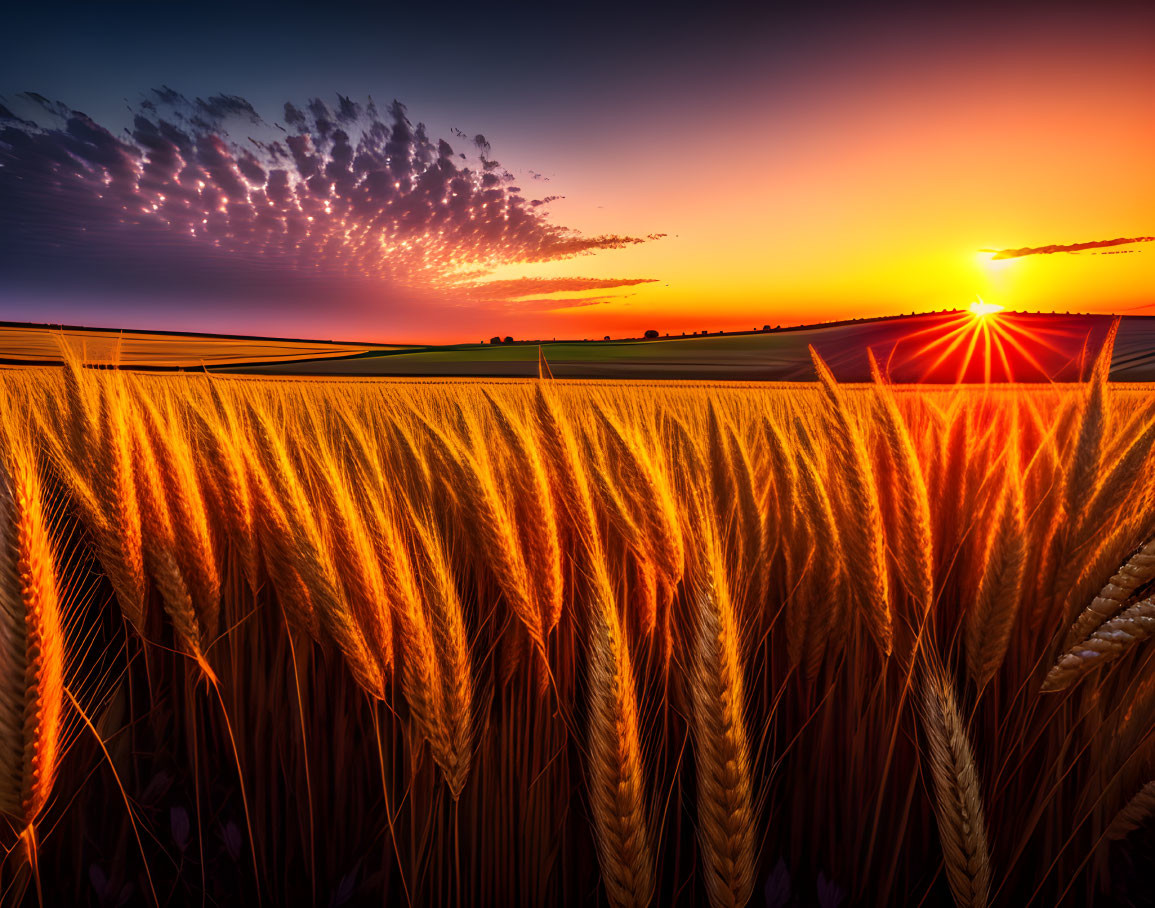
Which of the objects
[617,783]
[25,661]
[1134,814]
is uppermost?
[25,661]

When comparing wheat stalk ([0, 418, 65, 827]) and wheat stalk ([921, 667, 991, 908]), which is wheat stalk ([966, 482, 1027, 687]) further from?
wheat stalk ([0, 418, 65, 827])

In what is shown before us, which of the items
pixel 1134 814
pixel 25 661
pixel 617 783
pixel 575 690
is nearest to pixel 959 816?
pixel 1134 814

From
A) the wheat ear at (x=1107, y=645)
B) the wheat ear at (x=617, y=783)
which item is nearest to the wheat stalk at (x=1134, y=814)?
the wheat ear at (x=1107, y=645)

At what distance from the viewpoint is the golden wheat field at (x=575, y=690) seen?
0.80 metres

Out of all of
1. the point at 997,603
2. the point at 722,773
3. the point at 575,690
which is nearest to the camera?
the point at 722,773

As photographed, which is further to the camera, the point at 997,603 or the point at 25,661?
the point at 997,603

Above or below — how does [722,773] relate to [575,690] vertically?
above

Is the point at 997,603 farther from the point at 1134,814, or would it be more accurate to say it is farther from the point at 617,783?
the point at 617,783

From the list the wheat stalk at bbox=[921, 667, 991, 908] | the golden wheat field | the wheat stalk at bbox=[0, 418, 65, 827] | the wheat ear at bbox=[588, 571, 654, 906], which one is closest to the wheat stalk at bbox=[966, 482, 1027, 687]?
the golden wheat field

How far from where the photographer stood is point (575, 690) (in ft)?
3.65

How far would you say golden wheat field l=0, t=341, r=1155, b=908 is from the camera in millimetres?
803

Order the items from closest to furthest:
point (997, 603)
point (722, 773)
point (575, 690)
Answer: point (722, 773), point (997, 603), point (575, 690)

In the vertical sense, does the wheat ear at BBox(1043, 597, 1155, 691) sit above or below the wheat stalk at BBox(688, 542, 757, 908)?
above

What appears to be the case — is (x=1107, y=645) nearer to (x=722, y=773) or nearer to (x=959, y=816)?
(x=959, y=816)
